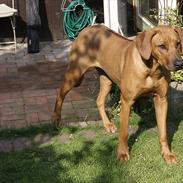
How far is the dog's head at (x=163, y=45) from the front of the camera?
4395 mm

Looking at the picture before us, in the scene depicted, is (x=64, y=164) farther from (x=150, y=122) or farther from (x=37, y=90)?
(x=37, y=90)

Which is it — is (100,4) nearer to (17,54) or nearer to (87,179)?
(17,54)

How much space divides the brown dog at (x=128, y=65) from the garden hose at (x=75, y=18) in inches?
Answer: 185

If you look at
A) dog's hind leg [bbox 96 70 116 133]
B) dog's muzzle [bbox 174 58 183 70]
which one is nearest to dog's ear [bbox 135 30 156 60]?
dog's muzzle [bbox 174 58 183 70]

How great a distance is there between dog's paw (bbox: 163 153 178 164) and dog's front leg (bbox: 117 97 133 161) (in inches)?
14.6

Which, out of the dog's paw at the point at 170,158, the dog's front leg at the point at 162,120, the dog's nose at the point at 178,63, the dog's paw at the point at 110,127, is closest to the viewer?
the dog's nose at the point at 178,63

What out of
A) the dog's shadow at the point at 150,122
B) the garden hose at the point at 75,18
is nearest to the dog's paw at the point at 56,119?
the dog's shadow at the point at 150,122

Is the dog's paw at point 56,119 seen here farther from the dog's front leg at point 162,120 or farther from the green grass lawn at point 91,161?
the dog's front leg at point 162,120

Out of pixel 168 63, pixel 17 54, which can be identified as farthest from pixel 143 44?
pixel 17 54

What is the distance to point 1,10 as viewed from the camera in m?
9.70

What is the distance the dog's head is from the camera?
4.40m

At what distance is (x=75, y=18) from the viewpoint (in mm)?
10773

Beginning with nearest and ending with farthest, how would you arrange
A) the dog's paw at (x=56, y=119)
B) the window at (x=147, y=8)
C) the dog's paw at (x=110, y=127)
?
the dog's paw at (x=110, y=127)
the dog's paw at (x=56, y=119)
the window at (x=147, y=8)

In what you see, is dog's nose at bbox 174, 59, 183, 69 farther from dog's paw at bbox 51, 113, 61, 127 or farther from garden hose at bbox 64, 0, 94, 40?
garden hose at bbox 64, 0, 94, 40
